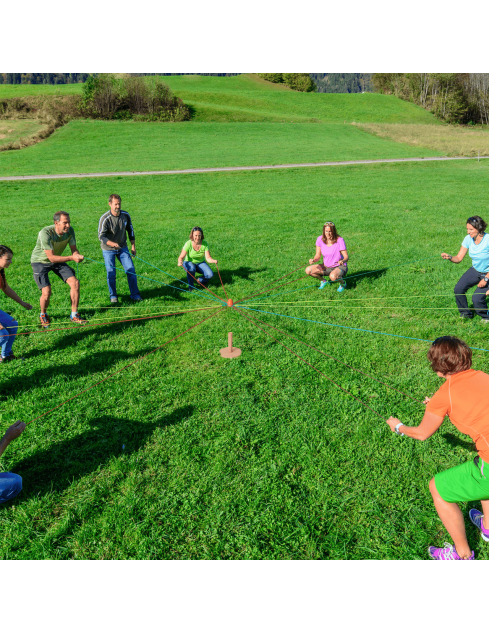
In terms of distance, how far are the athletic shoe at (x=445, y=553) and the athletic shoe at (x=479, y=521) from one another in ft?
0.63

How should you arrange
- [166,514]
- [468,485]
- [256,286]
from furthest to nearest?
[256,286] → [166,514] → [468,485]

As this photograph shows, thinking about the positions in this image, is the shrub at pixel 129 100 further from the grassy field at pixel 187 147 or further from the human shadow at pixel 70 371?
the human shadow at pixel 70 371

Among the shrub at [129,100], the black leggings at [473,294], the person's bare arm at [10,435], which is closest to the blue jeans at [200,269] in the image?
the black leggings at [473,294]

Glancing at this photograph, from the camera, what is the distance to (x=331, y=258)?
881cm

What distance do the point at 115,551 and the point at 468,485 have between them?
9.58 ft

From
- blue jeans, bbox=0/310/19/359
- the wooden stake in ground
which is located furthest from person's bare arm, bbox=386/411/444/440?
blue jeans, bbox=0/310/19/359

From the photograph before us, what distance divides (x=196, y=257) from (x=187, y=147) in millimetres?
32718

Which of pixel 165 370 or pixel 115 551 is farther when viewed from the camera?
pixel 165 370

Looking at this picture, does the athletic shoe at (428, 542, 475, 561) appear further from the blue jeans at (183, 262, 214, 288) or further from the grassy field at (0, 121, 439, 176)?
the grassy field at (0, 121, 439, 176)

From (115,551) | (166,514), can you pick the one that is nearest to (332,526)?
(166,514)

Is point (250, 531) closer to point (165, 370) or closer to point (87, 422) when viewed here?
point (87, 422)

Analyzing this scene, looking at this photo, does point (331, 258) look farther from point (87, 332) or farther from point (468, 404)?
point (468, 404)

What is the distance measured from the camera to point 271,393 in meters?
5.52

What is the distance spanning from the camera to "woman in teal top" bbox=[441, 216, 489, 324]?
269 inches
